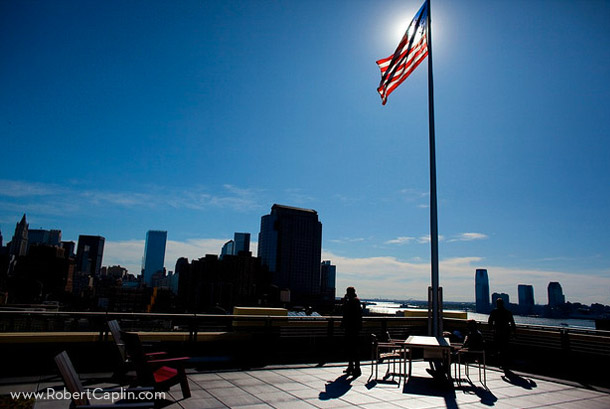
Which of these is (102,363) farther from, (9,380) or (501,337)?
(501,337)

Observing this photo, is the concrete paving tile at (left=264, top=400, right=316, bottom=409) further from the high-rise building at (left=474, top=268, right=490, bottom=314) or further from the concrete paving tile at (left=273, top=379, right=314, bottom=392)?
the high-rise building at (left=474, top=268, right=490, bottom=314)

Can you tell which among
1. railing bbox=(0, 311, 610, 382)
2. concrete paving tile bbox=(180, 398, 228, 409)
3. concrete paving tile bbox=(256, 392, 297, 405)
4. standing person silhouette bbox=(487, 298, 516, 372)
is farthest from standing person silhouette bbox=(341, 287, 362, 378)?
concrete paving tile bbox=(180, 398, 228, 409)

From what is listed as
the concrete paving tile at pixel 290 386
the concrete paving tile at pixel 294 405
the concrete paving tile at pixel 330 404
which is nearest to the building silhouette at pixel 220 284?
the concrete paving tile at pixel 290 386

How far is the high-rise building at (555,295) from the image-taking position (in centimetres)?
7506

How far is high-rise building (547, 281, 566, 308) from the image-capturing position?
246ft

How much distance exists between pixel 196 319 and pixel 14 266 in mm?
187057

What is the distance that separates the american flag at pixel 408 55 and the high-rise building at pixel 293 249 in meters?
169

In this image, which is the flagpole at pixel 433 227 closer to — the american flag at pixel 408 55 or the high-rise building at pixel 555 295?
the american flag at pixel 408 55

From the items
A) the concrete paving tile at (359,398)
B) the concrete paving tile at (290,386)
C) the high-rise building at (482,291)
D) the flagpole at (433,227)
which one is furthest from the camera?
the high-rise building at (482,291)

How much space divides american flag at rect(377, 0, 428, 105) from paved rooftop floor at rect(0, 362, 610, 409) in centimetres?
790

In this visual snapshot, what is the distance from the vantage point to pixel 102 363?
8.27 meters

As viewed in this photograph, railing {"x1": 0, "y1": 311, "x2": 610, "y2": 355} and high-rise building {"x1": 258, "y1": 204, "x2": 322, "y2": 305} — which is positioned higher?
high-rise building {"x1": 258, "y1": 204, "x2": 322, "y2": 305}

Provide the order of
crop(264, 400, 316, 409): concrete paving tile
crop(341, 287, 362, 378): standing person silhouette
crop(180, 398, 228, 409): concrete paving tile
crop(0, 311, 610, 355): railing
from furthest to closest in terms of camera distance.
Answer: crop(341, 287, 362, 378): standing person silhouette < crop(0, 311, 610, 355): railing < crop(264, 400, 316, 409): concrete paving tile < crop(180, 398, 228, 409): concrete paving tile

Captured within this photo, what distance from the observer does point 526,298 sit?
315 ft
